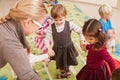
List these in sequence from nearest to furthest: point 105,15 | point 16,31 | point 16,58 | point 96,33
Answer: point 16,58 < point 16,31 < point 96,33 < point 105,15

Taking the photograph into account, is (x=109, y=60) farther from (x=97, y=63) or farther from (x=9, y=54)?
(x=9, y=54)

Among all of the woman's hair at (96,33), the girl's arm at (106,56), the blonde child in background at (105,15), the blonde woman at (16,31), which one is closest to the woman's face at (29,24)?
the blonde woman at (16,31)

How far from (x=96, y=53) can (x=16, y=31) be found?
52cm

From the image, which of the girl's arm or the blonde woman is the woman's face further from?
the girl's arm

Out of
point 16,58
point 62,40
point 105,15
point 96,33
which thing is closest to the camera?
point 16,58

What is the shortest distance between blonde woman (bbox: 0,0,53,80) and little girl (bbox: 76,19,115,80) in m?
0.35

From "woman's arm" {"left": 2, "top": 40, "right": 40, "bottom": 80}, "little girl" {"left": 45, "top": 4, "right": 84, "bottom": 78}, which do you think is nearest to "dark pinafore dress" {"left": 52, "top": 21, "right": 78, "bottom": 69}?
"little girl" {"left": 45, "top": 4, "right": 84, "bottom": 78}

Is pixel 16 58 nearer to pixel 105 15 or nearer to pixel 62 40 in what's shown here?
pixel 62 40

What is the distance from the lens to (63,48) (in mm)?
1814

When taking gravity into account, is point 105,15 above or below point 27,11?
below

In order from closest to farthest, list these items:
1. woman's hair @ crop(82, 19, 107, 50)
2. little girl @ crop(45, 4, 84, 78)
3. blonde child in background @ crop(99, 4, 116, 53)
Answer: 1. woman's hair @ crop(82, 19, 107, 50)
2. little girl @ crop(45, 4, 84, 78)
3. blonde child in background @ crop(99, 4, 116, 53)

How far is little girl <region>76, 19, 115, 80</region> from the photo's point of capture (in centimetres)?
145

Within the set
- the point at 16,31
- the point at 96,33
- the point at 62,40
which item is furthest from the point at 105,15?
the point at 16,31

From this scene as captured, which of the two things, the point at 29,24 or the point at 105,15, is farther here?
the point at 105,15
